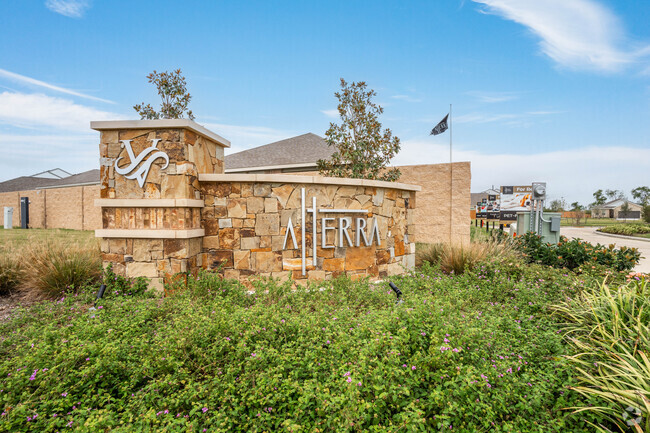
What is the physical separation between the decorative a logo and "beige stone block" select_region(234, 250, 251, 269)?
1.78 metres

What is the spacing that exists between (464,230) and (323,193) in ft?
25.3

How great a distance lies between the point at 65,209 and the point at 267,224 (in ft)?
64.6

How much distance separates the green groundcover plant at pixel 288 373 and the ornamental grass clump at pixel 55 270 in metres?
1.67

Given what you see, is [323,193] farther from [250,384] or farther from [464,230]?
[464,230]

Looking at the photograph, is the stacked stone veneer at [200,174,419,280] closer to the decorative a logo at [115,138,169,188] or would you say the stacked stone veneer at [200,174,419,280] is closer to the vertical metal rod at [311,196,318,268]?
the vertical metal rod at [311,196,318,268]

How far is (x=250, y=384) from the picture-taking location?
2.68m

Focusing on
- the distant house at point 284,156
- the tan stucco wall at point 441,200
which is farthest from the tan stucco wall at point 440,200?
the distant house at point 284,156

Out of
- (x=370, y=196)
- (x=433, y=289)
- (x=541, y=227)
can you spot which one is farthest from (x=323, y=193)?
(x=541, y=227)

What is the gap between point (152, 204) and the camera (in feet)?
17.4

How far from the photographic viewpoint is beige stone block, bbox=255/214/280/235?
5715 millimetres

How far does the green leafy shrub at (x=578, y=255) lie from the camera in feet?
23.6

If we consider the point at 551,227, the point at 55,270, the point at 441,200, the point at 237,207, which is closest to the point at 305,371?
the point at 237,207

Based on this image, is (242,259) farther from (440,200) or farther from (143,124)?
(440,200)

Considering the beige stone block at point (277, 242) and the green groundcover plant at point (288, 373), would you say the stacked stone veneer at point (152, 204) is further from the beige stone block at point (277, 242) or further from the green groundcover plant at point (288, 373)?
the green groundcover plant at point (288, 373)
